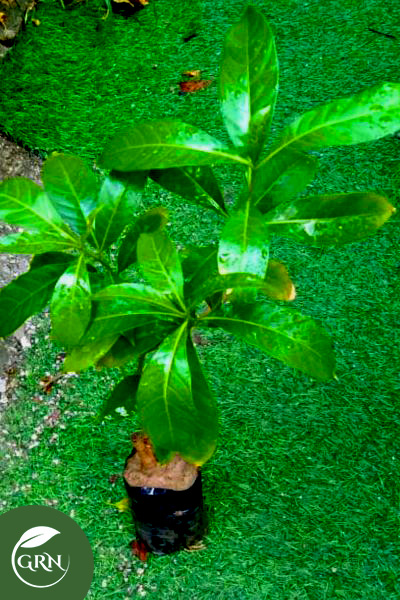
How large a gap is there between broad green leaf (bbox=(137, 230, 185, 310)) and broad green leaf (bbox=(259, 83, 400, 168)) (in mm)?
301

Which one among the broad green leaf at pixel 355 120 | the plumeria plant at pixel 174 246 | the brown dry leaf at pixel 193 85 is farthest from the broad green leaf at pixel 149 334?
the brown dry leaf at pixel 193 85

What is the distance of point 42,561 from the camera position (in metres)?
1.75

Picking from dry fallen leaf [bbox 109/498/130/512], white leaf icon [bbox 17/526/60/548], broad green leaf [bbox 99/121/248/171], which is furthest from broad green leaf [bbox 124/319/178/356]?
dry fallen leaf [bbox 109/498/130/512]

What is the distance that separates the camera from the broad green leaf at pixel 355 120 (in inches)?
42.0

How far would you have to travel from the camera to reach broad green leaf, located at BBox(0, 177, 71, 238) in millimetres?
1241

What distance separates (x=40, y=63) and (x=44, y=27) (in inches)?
9.4

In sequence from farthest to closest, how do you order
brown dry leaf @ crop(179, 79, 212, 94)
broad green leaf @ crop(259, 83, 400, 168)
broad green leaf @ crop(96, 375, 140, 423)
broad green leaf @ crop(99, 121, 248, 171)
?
1. brown dry leaf @ crop(179, 79, 212, 94)
2. broad green leaf @ crop(96, 375, 140, 423)
3. broad green leaf @ crop(99, 121, 248, 171)
4. broad green leaf @ crop(259, 83, 400, 168)

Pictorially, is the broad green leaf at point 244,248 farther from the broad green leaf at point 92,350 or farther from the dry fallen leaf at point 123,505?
the dry fallen leaf at point 123,505

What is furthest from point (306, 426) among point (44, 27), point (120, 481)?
point (44, 27)

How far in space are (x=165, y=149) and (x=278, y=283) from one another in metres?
0.35

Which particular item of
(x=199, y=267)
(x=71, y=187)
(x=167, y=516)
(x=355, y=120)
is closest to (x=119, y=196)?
(x=71, y=187)

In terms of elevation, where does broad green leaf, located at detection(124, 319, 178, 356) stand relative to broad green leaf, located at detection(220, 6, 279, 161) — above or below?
below

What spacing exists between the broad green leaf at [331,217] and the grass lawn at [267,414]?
106 centimetres

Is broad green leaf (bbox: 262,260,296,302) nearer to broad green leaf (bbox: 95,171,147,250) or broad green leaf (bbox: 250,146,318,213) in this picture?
broad green leaf (bbox: 250,146,318,213)
